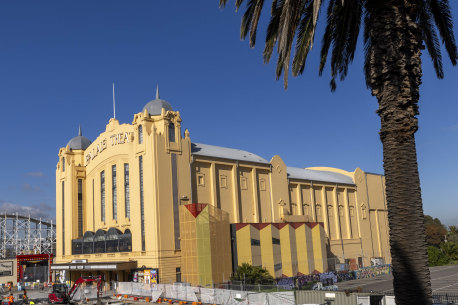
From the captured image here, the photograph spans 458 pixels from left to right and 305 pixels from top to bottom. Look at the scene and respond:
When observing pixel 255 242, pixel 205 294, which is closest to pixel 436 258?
pixel 255 242

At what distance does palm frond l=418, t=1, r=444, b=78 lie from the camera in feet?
49.3

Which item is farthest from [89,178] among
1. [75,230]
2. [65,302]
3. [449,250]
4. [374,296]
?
[449,250]

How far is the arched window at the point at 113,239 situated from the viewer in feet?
166

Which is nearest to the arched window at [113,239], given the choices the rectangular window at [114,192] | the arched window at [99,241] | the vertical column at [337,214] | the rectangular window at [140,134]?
the arched window at [99,241]

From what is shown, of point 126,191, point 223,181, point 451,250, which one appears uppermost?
point 223,181

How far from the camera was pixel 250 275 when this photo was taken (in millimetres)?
44062

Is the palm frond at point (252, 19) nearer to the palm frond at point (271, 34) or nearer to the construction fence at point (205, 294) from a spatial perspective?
the palm frond at point (271, 34)

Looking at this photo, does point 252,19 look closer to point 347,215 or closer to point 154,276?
point 154,276

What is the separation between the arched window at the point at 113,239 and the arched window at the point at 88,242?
4.32 metres

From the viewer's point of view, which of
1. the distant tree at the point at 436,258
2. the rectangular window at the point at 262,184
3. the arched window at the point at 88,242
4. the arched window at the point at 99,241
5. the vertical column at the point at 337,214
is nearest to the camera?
the arched window at the point at 99,241

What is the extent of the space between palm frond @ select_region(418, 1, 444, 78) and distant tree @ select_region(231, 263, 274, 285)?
99.9ft

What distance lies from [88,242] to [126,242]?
9353mm

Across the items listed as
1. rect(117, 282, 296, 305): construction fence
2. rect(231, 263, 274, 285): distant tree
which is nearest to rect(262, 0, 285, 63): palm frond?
rect(117, 282, 296, 305): construction fence

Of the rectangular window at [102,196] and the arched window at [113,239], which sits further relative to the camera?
the rectangular window at [102,196]
